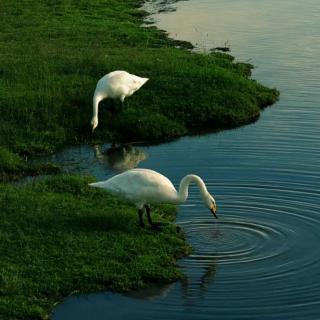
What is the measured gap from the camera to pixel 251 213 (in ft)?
42.6

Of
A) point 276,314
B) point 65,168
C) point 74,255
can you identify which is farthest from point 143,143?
point 276,314

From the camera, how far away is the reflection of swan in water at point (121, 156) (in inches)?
646

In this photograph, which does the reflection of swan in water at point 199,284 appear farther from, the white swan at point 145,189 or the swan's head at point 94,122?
the swan's head at point 94,122

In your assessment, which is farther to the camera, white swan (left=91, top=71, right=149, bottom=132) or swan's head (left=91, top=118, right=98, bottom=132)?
white swan (left=91, top=71, right=149, bottom=132)

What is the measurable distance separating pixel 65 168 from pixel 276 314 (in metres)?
6.87

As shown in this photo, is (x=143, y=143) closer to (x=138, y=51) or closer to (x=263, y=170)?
(x=263, y=170)

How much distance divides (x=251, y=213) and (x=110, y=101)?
702 centimetres

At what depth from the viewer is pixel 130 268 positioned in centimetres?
1079

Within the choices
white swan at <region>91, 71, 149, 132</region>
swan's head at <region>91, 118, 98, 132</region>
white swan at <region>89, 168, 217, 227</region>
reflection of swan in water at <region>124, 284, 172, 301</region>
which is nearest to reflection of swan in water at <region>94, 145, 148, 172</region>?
swan's head at <region>91, 118, 98, 132</region>

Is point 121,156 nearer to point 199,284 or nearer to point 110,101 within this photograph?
point 110,101

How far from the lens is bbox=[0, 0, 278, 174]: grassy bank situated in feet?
58.4

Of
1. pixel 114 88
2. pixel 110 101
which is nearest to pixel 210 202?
pixel 114 88

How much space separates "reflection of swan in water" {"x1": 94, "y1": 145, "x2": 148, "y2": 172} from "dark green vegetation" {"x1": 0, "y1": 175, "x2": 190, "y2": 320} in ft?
10.3

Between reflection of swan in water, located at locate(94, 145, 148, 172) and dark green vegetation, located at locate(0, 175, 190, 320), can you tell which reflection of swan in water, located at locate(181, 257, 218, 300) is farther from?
reflection of swan in water, located at locate(94, 145, 148, 172)
